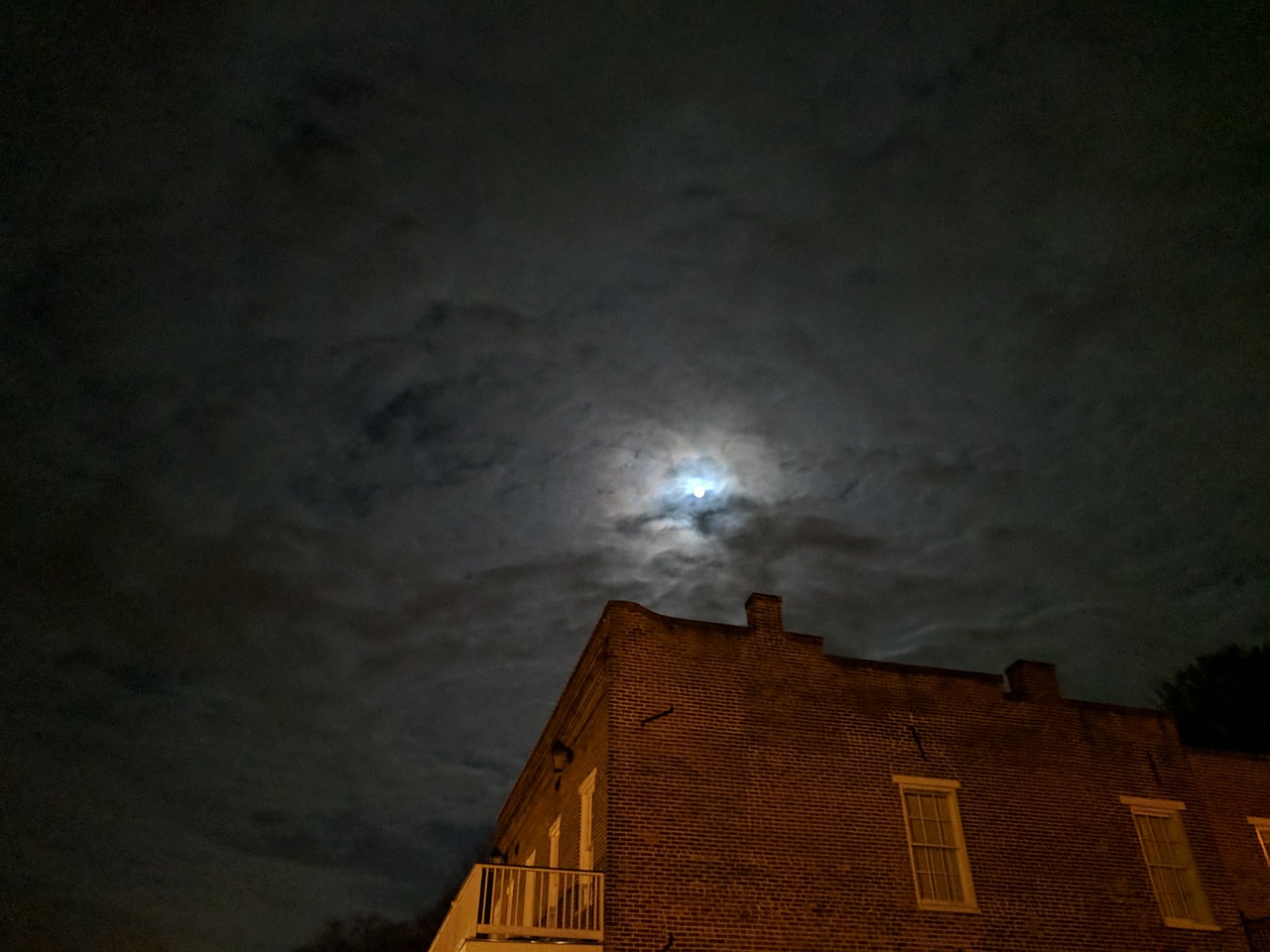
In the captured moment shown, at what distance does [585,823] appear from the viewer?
51.1 feet

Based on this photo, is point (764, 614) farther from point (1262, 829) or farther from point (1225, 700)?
point (1225, 700)

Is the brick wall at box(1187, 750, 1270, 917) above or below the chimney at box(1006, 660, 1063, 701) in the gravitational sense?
below

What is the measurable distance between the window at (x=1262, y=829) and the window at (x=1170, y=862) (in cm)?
222

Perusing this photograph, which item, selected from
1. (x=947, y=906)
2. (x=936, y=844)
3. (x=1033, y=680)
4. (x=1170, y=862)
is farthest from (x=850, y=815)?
(x=1170, y=862)

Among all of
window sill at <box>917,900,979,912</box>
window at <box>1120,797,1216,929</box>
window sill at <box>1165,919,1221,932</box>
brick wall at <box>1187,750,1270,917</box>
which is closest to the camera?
window sill at <box>917,900,979,912</box>

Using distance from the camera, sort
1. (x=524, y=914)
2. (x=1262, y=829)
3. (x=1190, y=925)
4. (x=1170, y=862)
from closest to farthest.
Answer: (x=524, y=914), (x=1190, y=925), (x=1170, y=862), (x=1262, y=829)

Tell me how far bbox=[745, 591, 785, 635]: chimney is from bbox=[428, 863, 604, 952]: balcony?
16.4 feet

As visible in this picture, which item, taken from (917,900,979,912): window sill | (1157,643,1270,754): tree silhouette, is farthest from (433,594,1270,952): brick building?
(1157,643,1270,754): tree silhouette

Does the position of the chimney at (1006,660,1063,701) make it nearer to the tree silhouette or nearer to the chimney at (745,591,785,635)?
the chimney at (745,591,785,635)

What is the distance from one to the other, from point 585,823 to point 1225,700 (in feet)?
A: 110

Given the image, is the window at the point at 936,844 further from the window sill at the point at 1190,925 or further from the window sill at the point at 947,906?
the window sill at the point at 1190,925

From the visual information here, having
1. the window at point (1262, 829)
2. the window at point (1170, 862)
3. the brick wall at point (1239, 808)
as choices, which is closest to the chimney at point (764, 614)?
the window at point (1170, 862)

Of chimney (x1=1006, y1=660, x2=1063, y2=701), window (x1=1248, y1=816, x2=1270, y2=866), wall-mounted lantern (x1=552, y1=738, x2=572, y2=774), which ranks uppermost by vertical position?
chimney (x1=1006, y1=660, x2=1063, y2=701)

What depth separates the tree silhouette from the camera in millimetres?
36469
